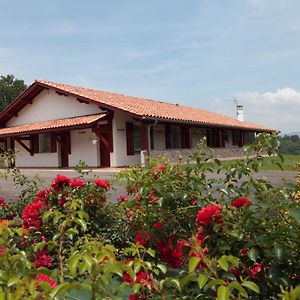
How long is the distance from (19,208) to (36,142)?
21831 millimetres

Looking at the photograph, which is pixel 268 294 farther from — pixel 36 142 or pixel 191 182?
pixel 36 142

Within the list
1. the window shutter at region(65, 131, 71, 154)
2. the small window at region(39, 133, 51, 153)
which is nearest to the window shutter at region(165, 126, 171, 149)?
the window shutter at region(65, 131, 71, 154)

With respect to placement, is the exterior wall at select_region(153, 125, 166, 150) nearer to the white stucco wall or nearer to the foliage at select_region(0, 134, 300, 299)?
the white stucco wall

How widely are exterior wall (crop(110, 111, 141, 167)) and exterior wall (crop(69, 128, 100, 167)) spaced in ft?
4.62

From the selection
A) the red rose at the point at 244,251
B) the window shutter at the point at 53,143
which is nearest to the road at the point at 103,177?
the red rose at the point at 244,251

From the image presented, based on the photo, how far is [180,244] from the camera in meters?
2.18

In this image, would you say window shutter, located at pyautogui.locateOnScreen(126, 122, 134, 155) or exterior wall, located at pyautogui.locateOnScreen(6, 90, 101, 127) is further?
exterior wall, located at pyautogui.locateOnScreen(6, 90, 101, 127)

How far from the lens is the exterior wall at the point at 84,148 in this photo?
842 inches

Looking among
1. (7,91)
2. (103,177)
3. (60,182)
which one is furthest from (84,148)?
(7,91)

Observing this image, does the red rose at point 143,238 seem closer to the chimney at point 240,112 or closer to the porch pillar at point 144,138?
the porch pillar at point 144,138

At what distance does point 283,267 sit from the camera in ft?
4.67

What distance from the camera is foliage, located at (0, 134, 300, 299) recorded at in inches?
44.3

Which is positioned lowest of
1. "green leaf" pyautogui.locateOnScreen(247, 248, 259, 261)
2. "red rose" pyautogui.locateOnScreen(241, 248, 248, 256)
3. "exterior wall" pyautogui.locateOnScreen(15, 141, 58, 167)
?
"red rose" pyautogui.locateOnScreen(241, 248, 248, 256)

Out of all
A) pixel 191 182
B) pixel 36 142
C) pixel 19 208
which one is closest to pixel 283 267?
pixel 191 182
